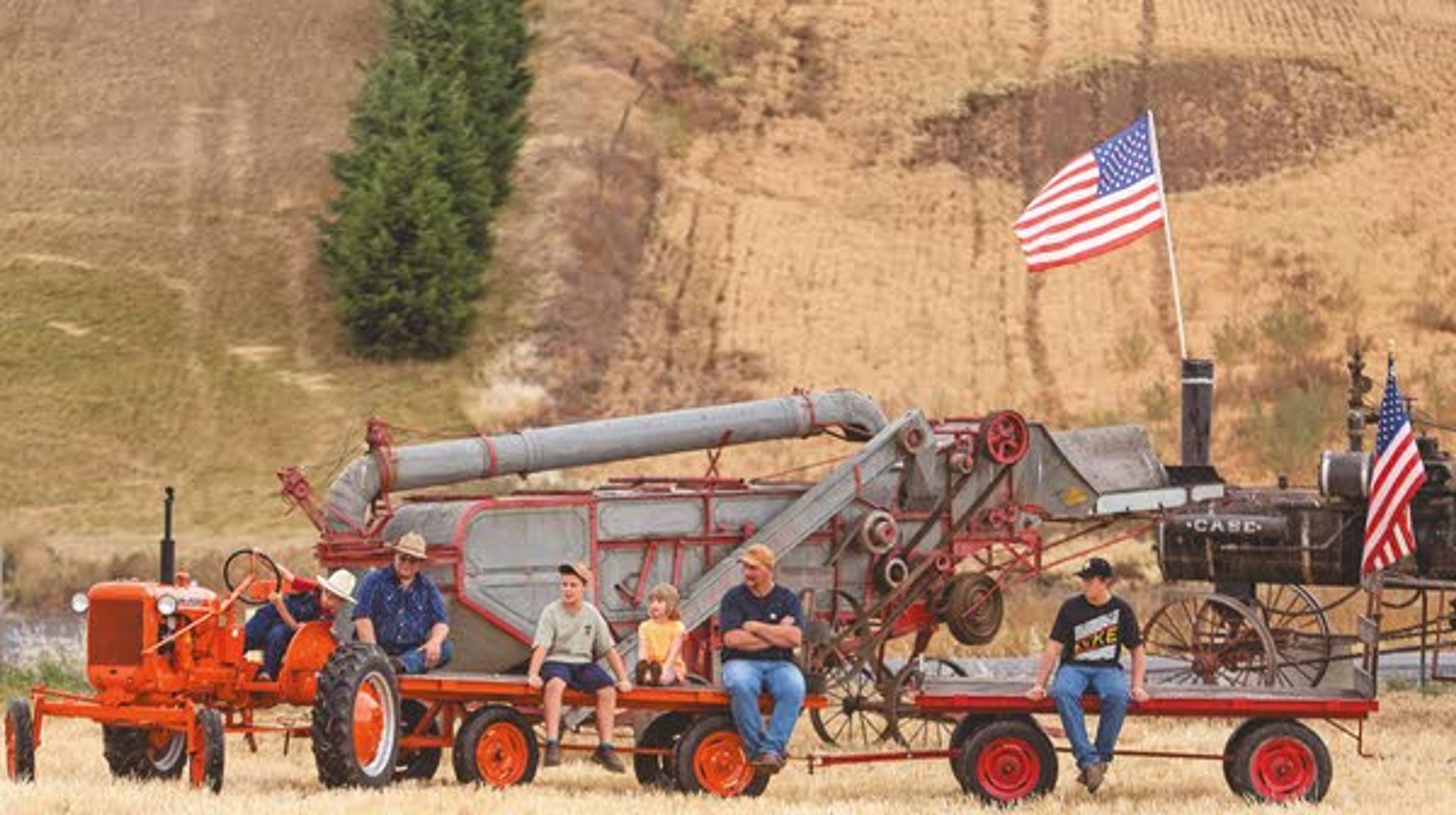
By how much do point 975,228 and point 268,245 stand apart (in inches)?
703

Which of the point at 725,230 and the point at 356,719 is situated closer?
the point at 356,719

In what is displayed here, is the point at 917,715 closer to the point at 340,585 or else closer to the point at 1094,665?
the point at 1094,665

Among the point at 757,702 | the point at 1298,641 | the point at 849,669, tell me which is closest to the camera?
the point at 757,702

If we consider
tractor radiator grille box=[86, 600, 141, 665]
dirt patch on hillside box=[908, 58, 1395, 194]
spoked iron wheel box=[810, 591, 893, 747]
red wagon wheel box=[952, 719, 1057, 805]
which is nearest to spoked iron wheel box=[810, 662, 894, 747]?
spoked iron wheel box=[810, 591, 893, 747]

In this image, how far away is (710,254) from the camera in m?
67.7

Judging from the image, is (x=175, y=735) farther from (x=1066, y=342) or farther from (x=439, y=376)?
(x=1066, y=342)

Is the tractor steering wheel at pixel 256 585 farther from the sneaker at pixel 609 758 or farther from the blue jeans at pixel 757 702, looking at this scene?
the blue jeans at pixel 757 702

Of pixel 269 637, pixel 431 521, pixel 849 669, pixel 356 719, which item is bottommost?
pixel 356 719

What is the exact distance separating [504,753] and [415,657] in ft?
3.05

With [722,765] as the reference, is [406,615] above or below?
above

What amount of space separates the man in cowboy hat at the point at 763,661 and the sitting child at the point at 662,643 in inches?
47.8

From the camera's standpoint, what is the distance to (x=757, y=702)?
60.2ft

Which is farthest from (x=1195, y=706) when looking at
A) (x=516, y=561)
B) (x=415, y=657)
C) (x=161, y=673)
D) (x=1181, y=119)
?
(x=1181, y=119)

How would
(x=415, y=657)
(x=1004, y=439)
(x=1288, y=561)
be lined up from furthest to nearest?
1. (x=1288, y=561)
2. (x=1004, y=439)
3. (x=415, y=657)
